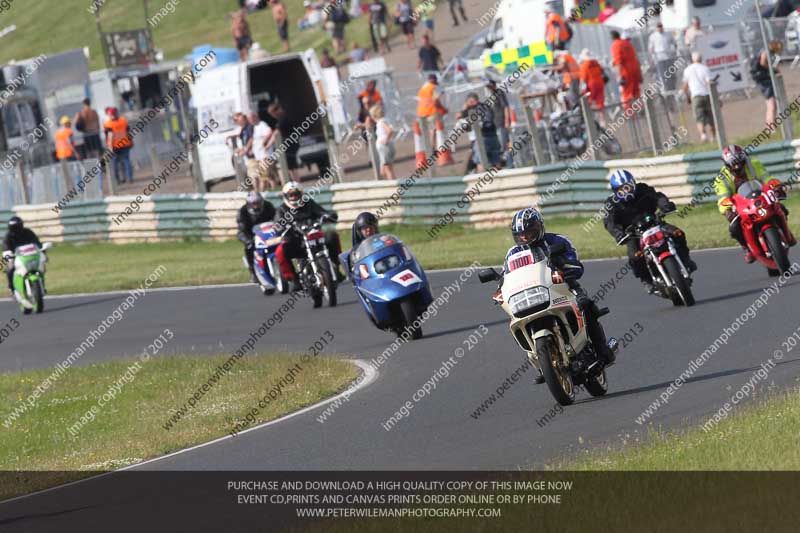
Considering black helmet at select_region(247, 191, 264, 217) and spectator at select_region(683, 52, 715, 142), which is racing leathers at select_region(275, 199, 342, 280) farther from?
spectator at select_region(683, 52, 715, 142)

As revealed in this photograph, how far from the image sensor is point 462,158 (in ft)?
95.9

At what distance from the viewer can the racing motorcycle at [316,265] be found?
1927cm

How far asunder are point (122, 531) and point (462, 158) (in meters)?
20.8

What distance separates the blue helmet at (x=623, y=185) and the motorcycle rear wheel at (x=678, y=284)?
0.87m

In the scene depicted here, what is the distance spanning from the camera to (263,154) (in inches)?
1153

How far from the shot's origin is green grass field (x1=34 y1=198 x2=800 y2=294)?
2123 centimetres

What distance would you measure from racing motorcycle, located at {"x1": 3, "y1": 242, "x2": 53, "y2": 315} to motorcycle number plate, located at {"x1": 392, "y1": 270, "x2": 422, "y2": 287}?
9301 mm

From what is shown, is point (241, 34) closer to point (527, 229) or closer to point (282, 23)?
point (282, 23)

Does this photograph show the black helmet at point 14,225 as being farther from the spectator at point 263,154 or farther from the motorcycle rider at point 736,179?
the motorcycle rider at point 736,179

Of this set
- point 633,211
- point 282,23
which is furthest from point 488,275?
point 282,23

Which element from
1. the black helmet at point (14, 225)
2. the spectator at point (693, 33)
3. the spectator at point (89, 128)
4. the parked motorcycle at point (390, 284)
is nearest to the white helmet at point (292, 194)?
the parked motorcycle at point (390, 284)

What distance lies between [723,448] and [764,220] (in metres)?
7.23

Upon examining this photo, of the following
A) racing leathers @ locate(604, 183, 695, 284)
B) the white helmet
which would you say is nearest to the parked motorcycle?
racing leathers @ locate(604, 183, 695, 284)

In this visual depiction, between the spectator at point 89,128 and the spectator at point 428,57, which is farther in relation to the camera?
the spectator at point 89,128
